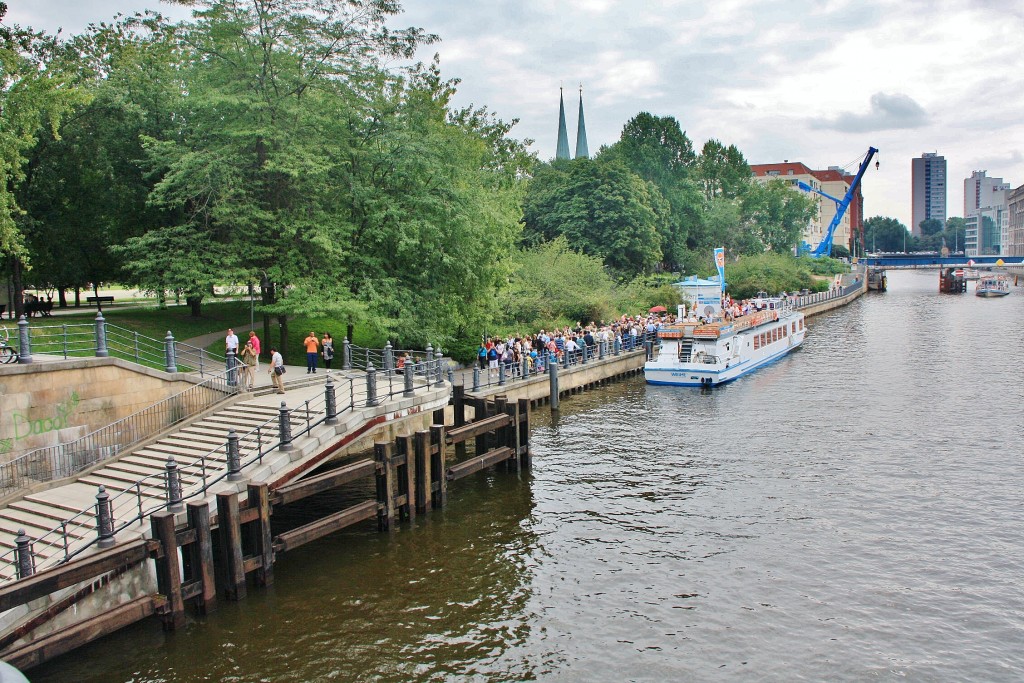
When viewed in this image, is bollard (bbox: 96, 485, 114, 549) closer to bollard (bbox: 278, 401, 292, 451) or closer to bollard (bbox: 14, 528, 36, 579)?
bollard (bbox: 14, 528, 36, 579)

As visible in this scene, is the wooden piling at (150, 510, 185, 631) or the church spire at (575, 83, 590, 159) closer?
the wooden piling at (150, 510, 185, 631)

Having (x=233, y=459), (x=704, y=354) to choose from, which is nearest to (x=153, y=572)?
(x=233, y=459)

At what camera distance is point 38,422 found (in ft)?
59.4

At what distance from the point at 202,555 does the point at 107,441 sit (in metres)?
6.53

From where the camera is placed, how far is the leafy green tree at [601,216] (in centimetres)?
6819

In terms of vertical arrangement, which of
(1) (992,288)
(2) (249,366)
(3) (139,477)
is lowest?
(3) (139,477)

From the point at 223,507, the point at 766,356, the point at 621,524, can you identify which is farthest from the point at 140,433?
the point at 766,356

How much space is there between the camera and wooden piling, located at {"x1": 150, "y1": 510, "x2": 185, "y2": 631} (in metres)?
13.3

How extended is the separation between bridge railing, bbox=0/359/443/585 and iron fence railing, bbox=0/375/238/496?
2.26 meters

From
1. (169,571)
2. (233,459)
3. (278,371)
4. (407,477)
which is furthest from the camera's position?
(278,371)

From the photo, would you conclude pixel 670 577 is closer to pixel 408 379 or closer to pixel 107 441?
pixel 408 379

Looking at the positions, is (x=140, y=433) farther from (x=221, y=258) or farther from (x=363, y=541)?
(x=221, y=258)

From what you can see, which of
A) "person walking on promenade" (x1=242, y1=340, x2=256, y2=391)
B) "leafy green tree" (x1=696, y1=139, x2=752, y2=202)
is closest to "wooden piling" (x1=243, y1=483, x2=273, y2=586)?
"person walking on promenade" (x1=242, y1=340, x2=256, y2=391)

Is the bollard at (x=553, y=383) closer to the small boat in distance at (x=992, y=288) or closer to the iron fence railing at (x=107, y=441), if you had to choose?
the iron fence railing at (x=107, y=441)
